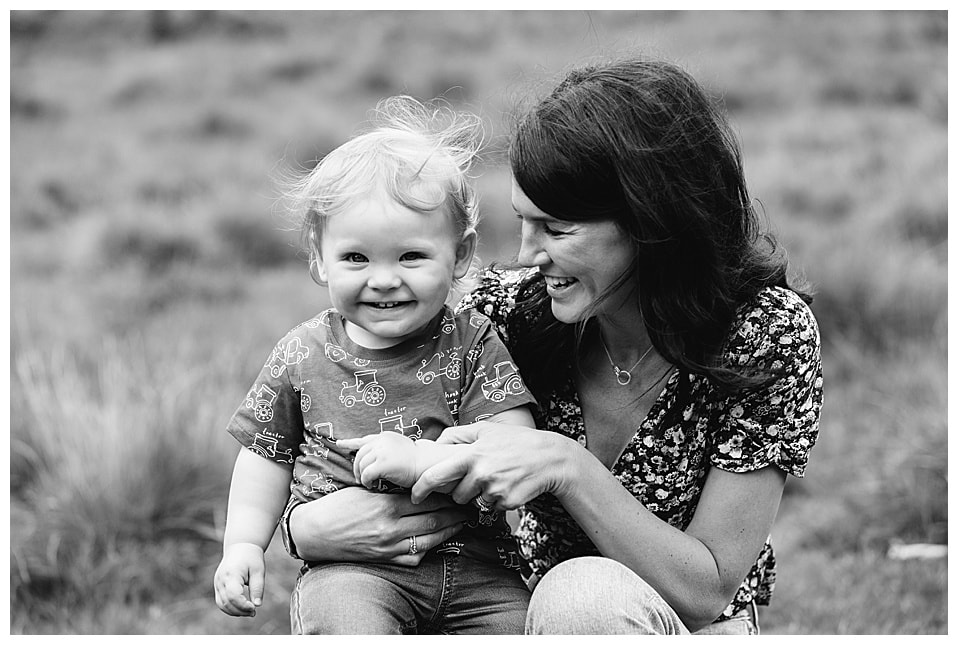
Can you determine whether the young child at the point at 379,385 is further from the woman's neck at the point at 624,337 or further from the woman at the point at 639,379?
the woman's neck at the point at 624,337

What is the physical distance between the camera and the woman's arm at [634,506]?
1.78 metres

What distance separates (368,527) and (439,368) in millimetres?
286

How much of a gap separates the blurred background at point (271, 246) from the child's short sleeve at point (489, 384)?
0.37 meters

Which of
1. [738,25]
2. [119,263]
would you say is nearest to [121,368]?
[119,263]

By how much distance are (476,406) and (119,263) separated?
433cm

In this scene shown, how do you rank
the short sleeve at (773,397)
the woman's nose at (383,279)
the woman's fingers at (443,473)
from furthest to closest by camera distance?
the short sleeve at (773,397), the woman's nose at (383,279), the woman's fingers at (443,473)

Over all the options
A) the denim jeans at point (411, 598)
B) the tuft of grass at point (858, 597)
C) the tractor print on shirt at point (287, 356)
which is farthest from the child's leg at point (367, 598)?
the tuft of grass at point (858, 597)

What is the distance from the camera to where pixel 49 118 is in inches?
303

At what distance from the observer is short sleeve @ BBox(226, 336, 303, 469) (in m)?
1.97

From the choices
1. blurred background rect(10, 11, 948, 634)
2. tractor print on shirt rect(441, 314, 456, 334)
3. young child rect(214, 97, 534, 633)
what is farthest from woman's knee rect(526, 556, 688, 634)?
blurred background rect(10, 11, 948, 634)

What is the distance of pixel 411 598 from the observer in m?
1.91

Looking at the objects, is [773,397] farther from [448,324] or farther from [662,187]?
[448,324]

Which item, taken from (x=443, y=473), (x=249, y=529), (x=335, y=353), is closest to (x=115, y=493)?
(x=249, y=529)

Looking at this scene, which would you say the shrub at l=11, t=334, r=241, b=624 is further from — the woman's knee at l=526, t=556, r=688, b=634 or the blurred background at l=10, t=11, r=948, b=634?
the woman's knee at l=526, t=556, r=688, b=634
